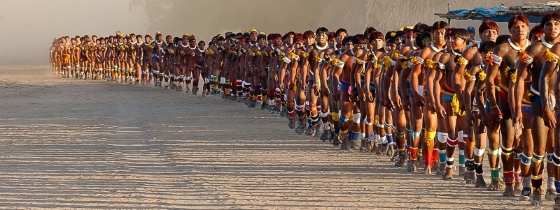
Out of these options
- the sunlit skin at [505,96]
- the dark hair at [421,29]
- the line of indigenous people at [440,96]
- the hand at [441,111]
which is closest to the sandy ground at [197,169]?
the line of indigenous people at [440,96]

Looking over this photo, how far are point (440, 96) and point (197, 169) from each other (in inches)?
127

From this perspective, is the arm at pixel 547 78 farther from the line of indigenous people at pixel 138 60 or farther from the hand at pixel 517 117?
the line of indigenous people at pixel 138 60

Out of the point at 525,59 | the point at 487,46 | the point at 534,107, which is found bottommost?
the point at 534,107

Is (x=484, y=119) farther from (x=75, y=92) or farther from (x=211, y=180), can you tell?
(x=75, y=92)

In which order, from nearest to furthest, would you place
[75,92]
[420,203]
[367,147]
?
[420,203] < [367,147] < [75,92]

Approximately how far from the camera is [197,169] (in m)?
12.3

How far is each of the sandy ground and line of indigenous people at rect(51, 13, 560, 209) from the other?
28 centimetres

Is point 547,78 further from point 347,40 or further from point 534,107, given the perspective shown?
point 347,40

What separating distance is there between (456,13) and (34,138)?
1436cm

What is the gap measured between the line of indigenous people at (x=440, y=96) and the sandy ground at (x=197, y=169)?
0.28 meters

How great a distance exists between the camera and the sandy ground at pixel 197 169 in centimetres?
996

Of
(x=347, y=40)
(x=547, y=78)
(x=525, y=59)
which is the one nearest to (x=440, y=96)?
(x=525, y=59)

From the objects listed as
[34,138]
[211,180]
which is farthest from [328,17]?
[211,180]

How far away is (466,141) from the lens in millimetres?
10641
